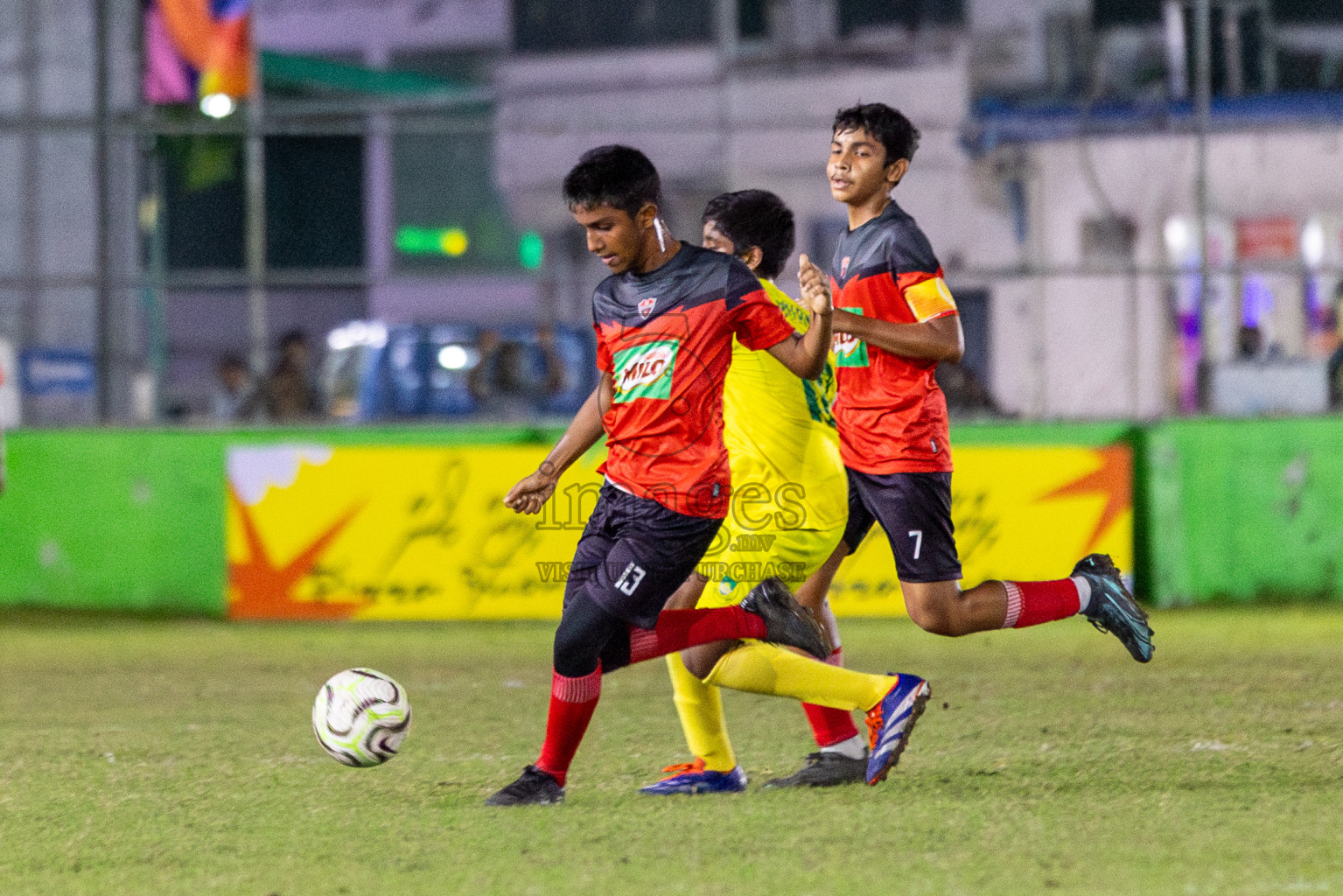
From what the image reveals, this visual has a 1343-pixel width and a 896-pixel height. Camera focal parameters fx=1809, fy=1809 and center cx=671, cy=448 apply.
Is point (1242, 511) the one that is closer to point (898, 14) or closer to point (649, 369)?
point (898, 14)

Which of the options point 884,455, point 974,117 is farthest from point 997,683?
point 974,117

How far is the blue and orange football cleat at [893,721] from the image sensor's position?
4879mm

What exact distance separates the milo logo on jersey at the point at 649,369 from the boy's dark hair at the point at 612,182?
35 centimetres

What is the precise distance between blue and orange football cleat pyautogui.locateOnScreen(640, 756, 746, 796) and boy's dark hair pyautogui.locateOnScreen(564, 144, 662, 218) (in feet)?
5.23

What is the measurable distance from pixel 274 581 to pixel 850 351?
6.40 m

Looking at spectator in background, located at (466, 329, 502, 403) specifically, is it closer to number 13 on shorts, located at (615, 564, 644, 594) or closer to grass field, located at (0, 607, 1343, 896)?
grass field, located at (0, 607, 1343, 896)

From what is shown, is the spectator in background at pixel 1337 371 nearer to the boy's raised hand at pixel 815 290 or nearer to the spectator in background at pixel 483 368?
the spectator in background at pixel 483 368

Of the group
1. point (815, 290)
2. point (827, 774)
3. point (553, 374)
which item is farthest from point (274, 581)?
point (815, 290)

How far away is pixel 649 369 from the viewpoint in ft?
15.6

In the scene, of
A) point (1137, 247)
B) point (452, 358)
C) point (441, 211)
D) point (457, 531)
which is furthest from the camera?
point (441, 211)

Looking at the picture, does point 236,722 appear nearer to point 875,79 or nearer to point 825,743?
point 825,743

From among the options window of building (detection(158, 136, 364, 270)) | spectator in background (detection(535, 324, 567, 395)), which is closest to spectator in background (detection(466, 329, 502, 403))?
spectator in background (detection(535, 324, 567, 395))

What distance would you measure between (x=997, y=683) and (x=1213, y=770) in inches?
96.0

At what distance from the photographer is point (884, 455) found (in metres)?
5.17
